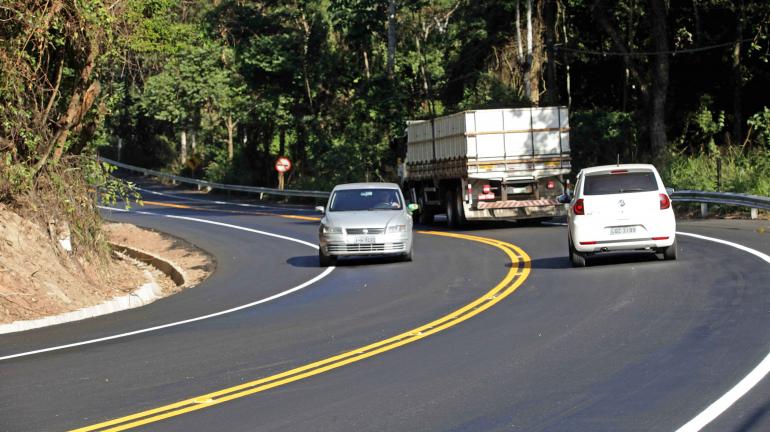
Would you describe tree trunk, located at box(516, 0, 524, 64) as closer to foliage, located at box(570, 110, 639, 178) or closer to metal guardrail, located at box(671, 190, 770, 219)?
foliage, located at box(570, 110, 639, 178)

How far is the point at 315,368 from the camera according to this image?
11242mm

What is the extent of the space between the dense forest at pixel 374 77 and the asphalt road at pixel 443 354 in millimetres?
5057

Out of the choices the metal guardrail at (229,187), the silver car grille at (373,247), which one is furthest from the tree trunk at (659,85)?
the silver car grille at (373,247)

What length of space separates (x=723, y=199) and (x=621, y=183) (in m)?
10.8

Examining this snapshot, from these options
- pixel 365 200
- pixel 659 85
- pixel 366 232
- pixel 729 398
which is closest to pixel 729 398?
pixel 729 398

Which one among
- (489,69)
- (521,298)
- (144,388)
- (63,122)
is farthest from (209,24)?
(144,388)

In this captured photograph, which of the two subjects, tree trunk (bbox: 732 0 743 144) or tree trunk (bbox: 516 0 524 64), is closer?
tree trunk (bbox: 732 0 743 144)

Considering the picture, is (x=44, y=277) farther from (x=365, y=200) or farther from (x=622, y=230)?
(x=622, y=230)

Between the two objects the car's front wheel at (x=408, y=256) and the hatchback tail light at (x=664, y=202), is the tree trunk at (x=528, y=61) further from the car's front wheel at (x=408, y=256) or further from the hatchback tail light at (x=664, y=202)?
the hatchback tail light at (x=664, y=202)

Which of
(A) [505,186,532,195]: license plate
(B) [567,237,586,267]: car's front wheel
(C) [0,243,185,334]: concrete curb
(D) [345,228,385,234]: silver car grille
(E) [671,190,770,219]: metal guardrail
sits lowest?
(C) [0,243,185,334]: concrete curb

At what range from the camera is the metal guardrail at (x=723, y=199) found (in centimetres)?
2789

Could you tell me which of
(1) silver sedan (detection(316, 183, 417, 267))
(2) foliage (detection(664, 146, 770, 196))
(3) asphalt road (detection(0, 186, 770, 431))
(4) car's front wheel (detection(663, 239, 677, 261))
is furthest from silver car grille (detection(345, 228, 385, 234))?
(2) foliage (detection(664, 146, 770, 196))

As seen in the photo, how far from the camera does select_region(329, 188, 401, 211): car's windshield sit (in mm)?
25062

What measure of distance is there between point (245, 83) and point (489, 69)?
16.6 m
